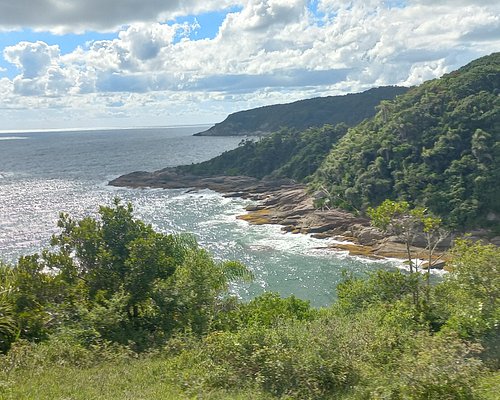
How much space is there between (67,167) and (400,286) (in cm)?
11253

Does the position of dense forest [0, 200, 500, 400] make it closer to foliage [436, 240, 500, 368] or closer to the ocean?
foliage [436, 240, 500, 368]

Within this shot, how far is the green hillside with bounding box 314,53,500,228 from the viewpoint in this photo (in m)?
53.5

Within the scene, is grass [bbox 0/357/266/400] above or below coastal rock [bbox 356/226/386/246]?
above

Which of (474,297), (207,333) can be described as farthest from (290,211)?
(474,297)

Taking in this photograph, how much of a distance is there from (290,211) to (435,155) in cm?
1936

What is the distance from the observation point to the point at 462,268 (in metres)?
16.4

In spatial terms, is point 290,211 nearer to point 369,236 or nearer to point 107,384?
point 369,236

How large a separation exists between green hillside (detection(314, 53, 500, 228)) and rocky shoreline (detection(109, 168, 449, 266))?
16.6 ft

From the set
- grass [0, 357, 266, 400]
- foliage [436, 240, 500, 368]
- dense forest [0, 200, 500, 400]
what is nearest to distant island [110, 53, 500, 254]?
foliage [436, 240, 500, 368]

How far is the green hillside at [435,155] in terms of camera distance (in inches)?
2106

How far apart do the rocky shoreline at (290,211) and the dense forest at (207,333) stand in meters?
25.5

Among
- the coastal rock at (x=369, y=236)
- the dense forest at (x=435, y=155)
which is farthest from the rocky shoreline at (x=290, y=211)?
the dense forest at (x=435, y=155)

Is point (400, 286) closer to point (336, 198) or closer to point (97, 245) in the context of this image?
point (97, 245)

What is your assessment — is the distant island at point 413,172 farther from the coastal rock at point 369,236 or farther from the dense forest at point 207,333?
the dense forest at point 207,333
